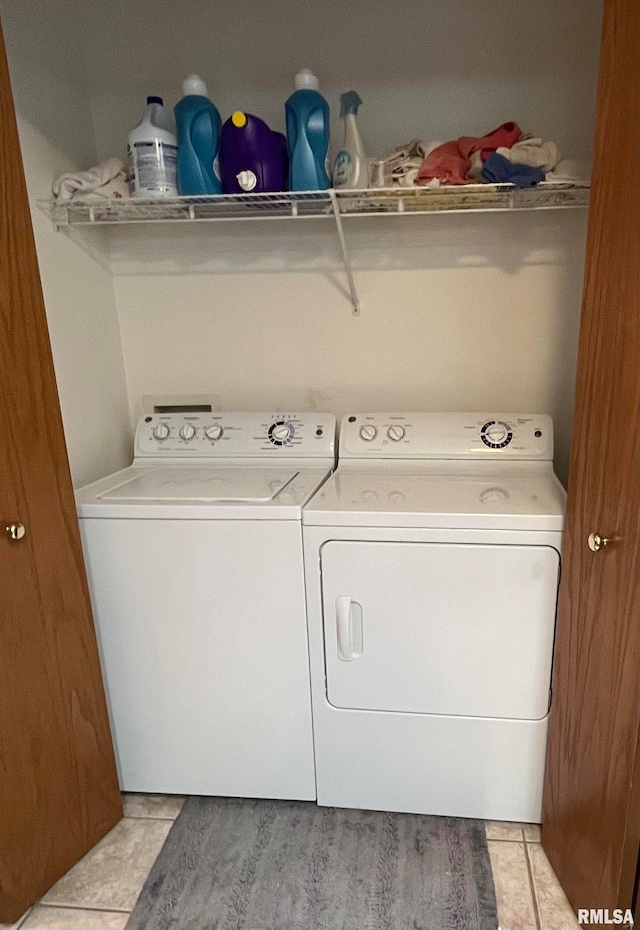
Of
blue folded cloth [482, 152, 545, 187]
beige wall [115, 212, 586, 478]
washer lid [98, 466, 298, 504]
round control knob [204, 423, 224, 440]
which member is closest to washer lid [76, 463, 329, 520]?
washer lid [98, 466, 298, 504]

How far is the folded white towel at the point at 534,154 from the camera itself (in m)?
1.69

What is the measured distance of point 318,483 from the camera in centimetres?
182

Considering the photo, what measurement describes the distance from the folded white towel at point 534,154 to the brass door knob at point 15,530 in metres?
Answer: 1.54

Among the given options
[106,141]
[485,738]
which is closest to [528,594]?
[485,738]

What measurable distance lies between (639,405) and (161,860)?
162 centimetres

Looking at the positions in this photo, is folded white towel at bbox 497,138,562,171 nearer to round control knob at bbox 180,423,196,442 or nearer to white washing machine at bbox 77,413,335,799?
white washing machine at bbox 77,413,335,799

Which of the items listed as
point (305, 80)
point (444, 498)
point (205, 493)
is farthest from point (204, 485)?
point (305, 80)

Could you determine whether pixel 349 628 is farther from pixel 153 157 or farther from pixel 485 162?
pixel 153 157

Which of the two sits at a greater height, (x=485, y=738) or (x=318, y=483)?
(x=318, y=483)

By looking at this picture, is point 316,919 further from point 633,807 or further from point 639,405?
point 639,405

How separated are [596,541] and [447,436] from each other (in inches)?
29.9

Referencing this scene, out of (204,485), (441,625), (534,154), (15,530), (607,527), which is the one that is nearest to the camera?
(607,527)

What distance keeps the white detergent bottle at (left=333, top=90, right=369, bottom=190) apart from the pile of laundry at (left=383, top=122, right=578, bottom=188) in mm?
85

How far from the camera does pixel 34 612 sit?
1453 mm
